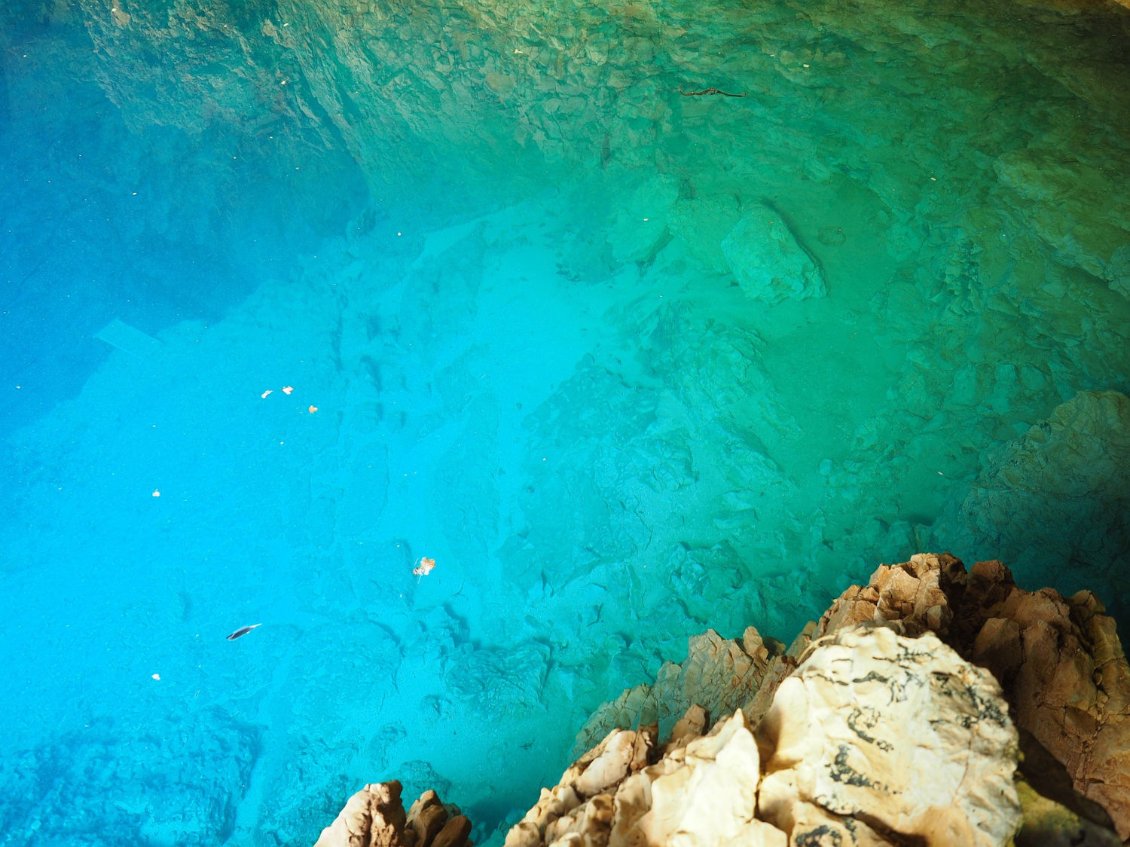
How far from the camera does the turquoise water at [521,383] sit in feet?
11.5

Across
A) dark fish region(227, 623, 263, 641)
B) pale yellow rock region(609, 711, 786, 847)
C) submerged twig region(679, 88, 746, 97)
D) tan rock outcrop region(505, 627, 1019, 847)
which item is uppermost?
submerged twig region(679, 88, 746, 97)

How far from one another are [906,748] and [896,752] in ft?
0.08

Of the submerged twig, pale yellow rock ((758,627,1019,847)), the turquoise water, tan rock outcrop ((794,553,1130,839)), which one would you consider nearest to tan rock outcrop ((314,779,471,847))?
the turquoise water

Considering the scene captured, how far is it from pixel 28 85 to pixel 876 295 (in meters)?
6.64

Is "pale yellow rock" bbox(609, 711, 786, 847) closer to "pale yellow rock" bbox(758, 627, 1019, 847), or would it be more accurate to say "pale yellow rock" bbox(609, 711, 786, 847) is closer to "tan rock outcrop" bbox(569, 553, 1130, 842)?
"pale yellow rock" bbox(758, 627, 1019, 847)

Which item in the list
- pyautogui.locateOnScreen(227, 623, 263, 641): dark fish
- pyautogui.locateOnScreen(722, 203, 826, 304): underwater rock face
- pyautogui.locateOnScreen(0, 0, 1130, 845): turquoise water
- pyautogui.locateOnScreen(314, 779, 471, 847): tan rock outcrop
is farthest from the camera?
pyautogui.locateOnScreen(722, 203, 826, 304): underwater rock face

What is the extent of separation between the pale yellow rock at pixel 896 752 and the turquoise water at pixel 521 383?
72.3 inches

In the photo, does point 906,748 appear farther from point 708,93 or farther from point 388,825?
point 708,93

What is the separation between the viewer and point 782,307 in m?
4.06

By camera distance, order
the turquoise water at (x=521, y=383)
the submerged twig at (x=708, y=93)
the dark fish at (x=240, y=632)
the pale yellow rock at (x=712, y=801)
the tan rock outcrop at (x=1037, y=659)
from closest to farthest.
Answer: the pale yellow rock at (x=712, y=801) → the tan rock outcrop at (x=1037, y=659) → the turquoise water at (x=521, y=383) → the dark fish at (x=240, y=632) → the submerged twig at (x=708, y=93)

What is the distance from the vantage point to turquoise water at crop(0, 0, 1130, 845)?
138 inches

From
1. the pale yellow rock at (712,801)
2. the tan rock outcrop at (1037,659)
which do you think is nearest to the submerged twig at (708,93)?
the tan rock outcrop at (1037,659)

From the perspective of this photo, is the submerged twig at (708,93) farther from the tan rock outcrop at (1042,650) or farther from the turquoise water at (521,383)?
the tan rock outcrop at (1042,650)

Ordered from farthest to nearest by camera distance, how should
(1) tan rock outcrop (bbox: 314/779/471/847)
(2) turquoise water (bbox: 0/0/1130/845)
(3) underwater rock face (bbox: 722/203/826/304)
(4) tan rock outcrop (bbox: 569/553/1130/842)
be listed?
1. (3) underwater rock face (bbox: 722/203/826/304)
2. (2) turquoise water (bbox: 0/0/1130/845)
3. (1) tan rock outcrop (bbox: 314/779/471/847)
4. (4) tan rock outcrop (bbox: 569/553/1130/842)
